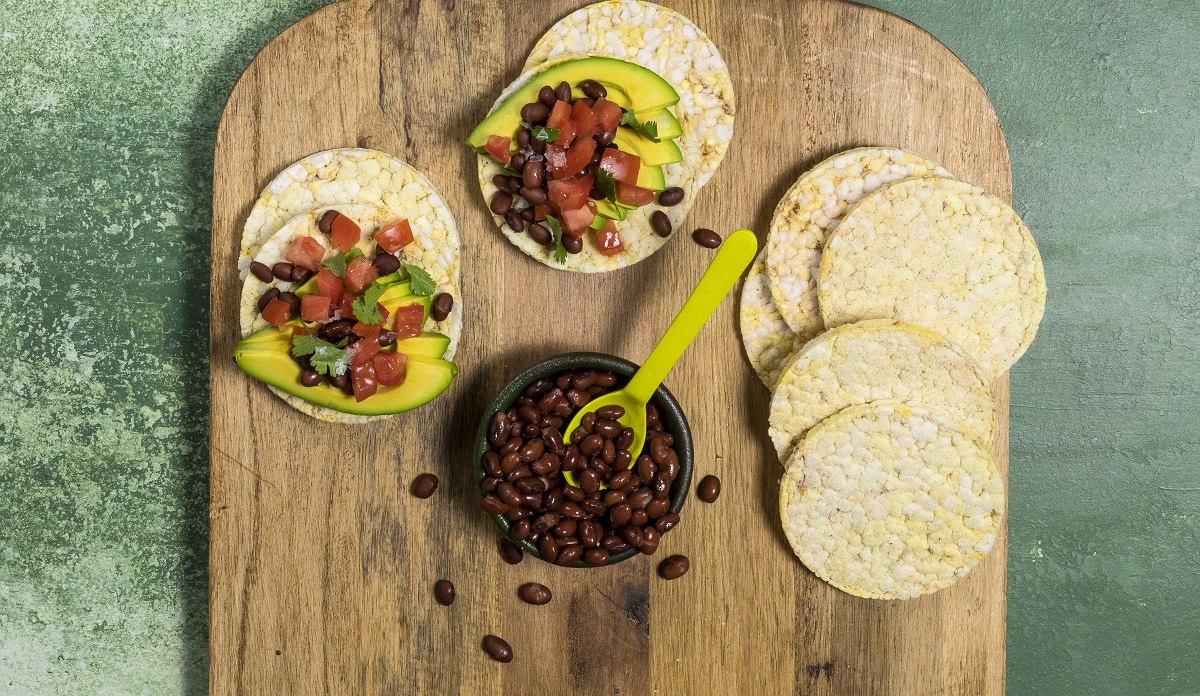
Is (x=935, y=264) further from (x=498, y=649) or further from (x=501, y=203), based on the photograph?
(x=498, y=649)

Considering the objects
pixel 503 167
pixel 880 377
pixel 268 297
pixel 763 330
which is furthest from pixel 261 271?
pixel 880 377

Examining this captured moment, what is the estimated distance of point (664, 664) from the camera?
83.6 inches

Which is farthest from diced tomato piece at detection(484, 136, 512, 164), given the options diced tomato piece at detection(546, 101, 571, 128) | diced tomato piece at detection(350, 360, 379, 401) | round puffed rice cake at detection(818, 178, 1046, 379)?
round puffed rice cake at detection(818, 178, 1046, 379)

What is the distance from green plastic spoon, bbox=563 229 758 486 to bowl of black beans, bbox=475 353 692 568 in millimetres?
25

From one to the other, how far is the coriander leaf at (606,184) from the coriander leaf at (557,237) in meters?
0.13

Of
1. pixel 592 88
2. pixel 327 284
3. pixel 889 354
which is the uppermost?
pixel 592 88

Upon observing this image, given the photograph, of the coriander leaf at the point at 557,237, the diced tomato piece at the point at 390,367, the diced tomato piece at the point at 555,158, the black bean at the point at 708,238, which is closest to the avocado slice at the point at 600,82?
the diced tomato piece at the point at 555,158

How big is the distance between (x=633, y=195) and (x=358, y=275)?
663mm

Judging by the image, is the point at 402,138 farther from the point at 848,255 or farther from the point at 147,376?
the point at 848,255

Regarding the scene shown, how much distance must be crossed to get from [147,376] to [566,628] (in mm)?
1333

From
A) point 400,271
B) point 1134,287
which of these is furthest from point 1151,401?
point 400,271

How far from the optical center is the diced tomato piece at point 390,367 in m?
1.85

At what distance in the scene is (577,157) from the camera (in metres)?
1.88

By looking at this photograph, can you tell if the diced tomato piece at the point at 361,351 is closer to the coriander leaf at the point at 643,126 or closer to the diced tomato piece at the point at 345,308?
the diced tomato piece at the point at 345,308
